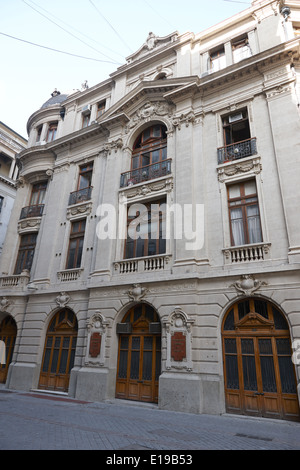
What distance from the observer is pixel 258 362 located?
10281 millimetres

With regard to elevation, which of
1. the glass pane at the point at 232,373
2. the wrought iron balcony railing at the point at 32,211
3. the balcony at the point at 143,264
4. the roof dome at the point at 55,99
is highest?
the roof dome at the point at 55,99

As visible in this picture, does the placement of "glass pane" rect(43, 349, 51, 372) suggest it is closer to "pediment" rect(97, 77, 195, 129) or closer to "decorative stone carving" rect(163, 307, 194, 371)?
"decorative stone carving" rect(163, 307, 194, 371)

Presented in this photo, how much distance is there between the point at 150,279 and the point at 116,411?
4955 mm

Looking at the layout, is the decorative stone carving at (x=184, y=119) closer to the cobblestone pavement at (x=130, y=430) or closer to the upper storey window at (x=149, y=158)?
the upper storey window at (x=149, y=158)

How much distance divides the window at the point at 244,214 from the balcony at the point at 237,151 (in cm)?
127

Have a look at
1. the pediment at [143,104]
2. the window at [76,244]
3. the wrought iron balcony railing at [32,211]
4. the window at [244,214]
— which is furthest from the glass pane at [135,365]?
the pediment at [143,104]

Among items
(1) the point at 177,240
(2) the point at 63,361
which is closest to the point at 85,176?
(1) the point at 177,240

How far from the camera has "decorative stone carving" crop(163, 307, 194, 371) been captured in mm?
10945

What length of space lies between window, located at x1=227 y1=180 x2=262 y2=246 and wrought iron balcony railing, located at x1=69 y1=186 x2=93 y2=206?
822 cm

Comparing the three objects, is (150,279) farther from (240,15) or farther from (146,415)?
(240,15)

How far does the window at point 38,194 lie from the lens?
19.9 meters

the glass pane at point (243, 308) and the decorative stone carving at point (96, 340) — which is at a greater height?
the glass pane at point (243, 308)

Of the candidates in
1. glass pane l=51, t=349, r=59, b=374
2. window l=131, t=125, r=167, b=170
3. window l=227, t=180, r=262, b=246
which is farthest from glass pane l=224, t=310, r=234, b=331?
glass pane l=51, t=349, r=59, b=374
